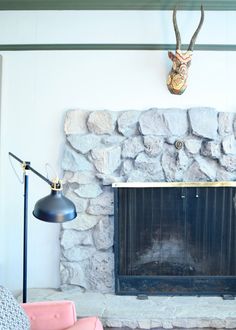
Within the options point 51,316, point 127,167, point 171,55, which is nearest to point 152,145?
point 127,167

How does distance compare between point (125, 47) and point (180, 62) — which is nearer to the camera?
point (180, 62)

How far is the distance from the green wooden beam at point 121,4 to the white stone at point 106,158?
1208mm

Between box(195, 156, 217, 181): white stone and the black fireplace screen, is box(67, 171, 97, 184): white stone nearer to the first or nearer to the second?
the black fireplace screen

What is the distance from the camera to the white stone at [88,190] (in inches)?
111

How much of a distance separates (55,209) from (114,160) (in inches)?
47.7

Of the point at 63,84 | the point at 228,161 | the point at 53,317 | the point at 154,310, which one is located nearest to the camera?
the point at 53,317

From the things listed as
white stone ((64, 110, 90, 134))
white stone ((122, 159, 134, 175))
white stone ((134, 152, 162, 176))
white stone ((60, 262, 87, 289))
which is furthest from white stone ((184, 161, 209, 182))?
white stone ((60, 262, 87, 289))

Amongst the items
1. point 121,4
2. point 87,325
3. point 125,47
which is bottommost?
point 87,325

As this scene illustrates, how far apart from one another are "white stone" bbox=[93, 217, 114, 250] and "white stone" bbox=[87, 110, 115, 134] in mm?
736

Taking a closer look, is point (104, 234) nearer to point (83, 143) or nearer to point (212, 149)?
point (83, 143)

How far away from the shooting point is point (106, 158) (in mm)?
2773

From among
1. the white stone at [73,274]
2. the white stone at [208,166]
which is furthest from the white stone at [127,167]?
the white stone at [73,274]

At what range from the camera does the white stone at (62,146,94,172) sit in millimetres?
2801

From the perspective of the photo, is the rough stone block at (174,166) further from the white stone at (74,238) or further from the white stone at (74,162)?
the white stone at (74,238)
